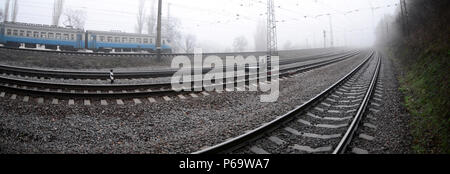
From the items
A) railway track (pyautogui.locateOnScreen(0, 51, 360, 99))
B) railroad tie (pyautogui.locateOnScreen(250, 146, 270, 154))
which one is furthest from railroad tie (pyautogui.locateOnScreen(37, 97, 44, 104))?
railroad tie (pyautogui.locateOnScreen(250, 146, 270, 154))

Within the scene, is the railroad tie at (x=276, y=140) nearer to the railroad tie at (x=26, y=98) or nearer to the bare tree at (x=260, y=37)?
the railroad tie at (x=26, y=98)

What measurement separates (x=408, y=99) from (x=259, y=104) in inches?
203

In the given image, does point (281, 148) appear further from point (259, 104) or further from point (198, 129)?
point (259, 104)

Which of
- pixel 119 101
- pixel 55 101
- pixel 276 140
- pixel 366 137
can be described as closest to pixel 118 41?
pixel 55 101

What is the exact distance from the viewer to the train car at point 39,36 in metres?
21.6

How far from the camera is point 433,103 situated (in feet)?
18.0

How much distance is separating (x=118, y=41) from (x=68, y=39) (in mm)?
5348

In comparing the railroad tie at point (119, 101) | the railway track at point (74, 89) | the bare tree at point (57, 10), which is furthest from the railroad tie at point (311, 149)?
the bare tree at point (57, 10)

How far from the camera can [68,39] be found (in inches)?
966

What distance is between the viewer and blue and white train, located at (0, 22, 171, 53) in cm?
2194

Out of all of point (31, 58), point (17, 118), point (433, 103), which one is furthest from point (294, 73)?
point (31, 58)

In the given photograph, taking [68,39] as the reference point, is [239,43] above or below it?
above

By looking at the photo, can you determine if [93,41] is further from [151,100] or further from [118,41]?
[151,100]
